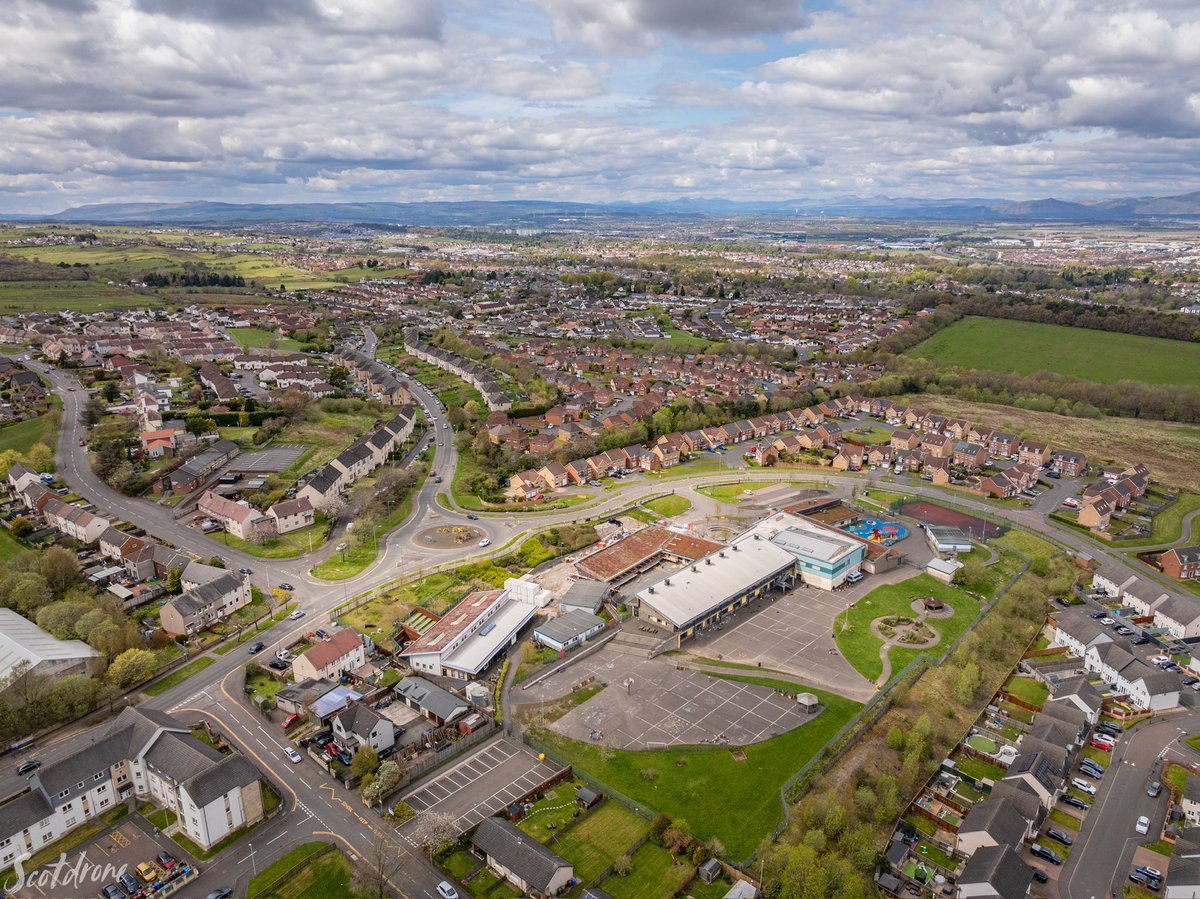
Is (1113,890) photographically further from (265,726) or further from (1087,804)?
(265,726)

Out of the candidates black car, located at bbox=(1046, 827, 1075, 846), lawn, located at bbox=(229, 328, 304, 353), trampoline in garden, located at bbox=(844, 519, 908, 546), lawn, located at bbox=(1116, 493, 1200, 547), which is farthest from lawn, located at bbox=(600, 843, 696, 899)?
lawn, located at bbox=(229, 328, 304, 353)

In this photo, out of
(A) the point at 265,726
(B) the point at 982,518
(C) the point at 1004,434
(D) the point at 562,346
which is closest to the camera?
(A) the point at 265,726

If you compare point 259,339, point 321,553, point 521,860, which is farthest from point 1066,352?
point 259,339

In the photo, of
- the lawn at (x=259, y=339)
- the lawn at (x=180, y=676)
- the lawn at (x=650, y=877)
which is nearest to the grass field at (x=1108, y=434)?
the lawn at (x=650, y=877)

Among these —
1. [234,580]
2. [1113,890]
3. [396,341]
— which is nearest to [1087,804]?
[1113,890]

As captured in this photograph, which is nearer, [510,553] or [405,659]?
[405,659]

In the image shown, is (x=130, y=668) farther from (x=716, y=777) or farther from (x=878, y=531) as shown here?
(x=878, y=531)
